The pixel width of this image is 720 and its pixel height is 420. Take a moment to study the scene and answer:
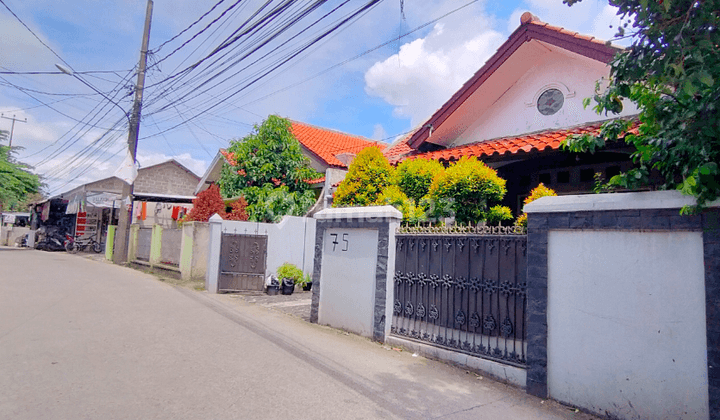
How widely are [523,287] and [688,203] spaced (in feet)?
5.67

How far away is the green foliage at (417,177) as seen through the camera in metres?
7.57

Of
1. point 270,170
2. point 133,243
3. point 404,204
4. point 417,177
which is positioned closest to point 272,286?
point 270,170

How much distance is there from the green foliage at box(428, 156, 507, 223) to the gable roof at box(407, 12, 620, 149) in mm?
2615

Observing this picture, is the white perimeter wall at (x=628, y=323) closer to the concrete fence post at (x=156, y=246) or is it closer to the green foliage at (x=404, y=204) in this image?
the green foliage at (x=404, y=204)

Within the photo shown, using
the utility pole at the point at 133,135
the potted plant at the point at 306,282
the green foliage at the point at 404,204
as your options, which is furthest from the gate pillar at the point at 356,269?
the utility pole at the point at 133,135

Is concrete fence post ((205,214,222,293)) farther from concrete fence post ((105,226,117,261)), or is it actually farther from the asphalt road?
concrete fence post ((105,226,117,261))

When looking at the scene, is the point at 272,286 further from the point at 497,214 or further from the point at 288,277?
the point at 497,214

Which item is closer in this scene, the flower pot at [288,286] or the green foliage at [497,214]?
the green foliage at [497,214]

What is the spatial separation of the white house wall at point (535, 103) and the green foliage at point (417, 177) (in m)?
2.23

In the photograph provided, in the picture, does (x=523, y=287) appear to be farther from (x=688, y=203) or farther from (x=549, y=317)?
(x=688, y=203)

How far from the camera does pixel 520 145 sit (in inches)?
294

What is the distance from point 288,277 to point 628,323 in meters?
8.72

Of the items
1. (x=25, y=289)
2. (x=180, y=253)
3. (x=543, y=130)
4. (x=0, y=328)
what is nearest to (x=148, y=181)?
(x=180, y=253)

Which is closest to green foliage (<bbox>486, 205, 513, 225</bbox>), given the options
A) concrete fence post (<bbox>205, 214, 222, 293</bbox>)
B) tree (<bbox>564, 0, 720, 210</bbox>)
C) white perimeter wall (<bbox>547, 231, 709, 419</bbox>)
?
white perimeter wall (<bbox>547, 231, 709, 419</bbox>)
